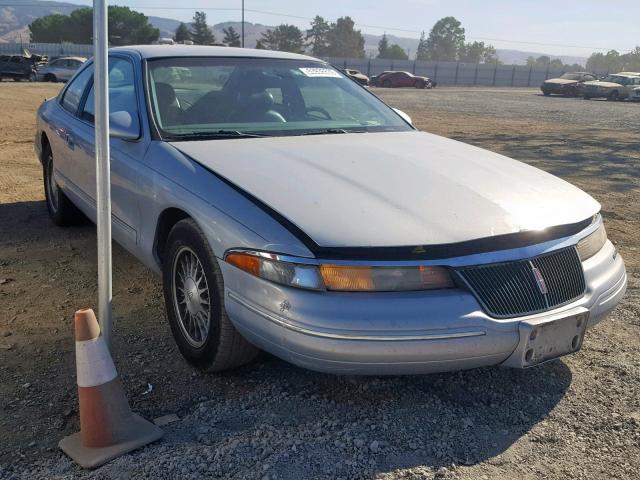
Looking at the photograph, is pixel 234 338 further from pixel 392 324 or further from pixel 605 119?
pixel 605 119

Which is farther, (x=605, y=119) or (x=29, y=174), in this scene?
(x=605, y=119)

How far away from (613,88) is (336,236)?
37274 mm

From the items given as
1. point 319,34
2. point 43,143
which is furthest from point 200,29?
point 43,143

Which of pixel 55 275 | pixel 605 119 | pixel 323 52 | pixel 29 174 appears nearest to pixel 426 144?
pixel 55 275

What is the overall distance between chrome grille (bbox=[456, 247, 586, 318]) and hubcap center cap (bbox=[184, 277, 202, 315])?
1280mm

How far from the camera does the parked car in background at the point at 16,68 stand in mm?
34062

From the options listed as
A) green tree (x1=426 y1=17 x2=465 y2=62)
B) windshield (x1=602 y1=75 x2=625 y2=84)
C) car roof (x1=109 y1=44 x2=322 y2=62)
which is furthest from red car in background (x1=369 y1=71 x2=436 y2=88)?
green tree (x1=426 y1=17 x2=465 y2=62)

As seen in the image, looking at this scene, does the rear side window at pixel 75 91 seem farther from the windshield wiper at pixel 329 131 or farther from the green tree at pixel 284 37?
the green tree at pixel 284 37

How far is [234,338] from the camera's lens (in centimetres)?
299

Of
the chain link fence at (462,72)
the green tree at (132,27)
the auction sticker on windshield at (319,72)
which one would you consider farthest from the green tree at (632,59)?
the auction sticker on windshield at (319,72)

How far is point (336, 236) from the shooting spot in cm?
263

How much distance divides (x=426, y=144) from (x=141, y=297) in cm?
203

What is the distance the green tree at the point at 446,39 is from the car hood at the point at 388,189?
164810 millimetres

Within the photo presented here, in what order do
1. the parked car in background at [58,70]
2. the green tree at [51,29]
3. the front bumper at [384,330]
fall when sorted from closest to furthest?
the front bumper at [384,330] → the parked car in background at [58,70] → the green tree at [51,29]
